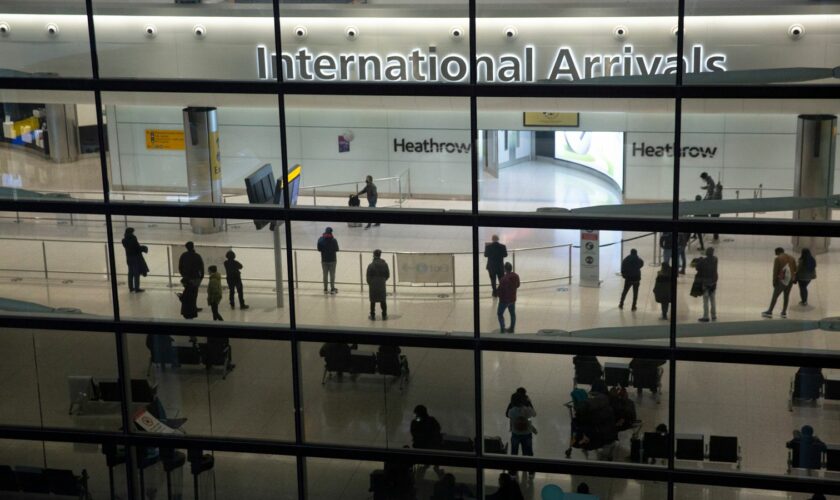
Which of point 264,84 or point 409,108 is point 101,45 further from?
point 409,108

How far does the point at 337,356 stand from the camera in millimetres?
12688

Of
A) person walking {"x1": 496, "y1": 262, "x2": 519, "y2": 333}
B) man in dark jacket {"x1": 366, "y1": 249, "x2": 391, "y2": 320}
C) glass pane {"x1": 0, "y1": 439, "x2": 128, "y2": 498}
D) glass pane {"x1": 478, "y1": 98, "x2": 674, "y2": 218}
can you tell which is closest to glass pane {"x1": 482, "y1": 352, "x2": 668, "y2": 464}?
person walking {"x1": 496, "y1": 262, "x2": 519, "y2": 333}

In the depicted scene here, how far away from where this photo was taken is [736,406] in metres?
11.8

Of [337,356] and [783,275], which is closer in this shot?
[783,275]

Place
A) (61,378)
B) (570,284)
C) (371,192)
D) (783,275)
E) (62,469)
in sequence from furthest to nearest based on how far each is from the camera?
(62,469), (61,378), (371,192), (570,284), (783,275)

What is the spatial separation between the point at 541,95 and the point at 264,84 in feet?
10.3

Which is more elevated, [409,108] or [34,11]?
[34,11]

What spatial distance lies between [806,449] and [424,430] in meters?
4.33

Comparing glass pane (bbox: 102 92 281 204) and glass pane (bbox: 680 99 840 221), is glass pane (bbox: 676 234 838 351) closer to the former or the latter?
glass pane (bbox: 680 99 840 221)

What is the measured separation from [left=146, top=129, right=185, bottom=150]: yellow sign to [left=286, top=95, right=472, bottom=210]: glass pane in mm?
1328

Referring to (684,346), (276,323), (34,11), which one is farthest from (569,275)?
(34,11)

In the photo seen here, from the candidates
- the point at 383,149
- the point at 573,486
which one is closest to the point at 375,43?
the point at 383,149

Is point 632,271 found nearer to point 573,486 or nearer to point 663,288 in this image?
point 663,288

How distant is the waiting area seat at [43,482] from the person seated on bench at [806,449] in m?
8.67
